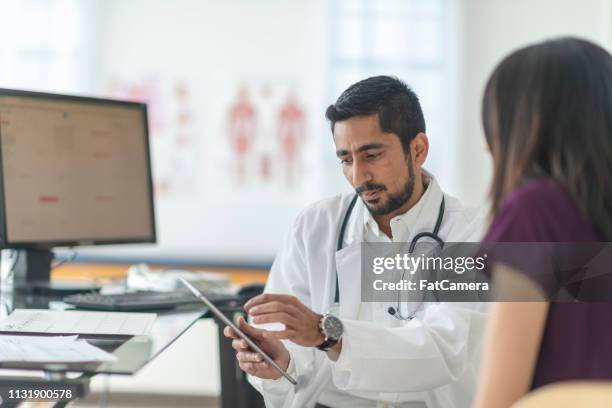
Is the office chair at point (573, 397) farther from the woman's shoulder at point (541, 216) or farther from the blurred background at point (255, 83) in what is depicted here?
the blurred background at point (255, 83)

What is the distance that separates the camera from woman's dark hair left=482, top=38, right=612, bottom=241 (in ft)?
3.13

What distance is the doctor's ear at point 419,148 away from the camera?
1.70m

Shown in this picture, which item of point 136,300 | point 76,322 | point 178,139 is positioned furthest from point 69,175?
point 178,139

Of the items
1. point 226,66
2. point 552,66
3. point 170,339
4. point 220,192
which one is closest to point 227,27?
point 226,66

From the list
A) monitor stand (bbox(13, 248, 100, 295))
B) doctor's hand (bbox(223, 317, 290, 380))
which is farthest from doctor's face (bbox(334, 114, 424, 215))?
monitor stand (bbox(13, 248, 100, 295))

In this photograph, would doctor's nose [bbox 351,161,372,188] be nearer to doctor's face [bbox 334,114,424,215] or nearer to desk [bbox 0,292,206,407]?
doctor's face [bbox 334,114,424,215]

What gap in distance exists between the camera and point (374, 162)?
1.65 meters

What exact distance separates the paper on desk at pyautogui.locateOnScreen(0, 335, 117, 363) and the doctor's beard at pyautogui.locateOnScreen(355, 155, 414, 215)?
0.67m

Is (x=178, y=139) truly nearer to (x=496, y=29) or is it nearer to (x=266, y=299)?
(x=496, y=29)

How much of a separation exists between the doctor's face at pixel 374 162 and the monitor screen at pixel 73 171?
69 cm

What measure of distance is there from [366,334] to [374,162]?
0.44m

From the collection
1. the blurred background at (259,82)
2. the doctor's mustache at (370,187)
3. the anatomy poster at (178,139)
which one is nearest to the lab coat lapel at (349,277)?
the doctor's mustache at (370,187)

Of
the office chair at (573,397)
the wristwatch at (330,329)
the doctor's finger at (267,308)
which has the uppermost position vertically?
the office chair at (573,397)

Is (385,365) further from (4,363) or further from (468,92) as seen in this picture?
(468,92)
